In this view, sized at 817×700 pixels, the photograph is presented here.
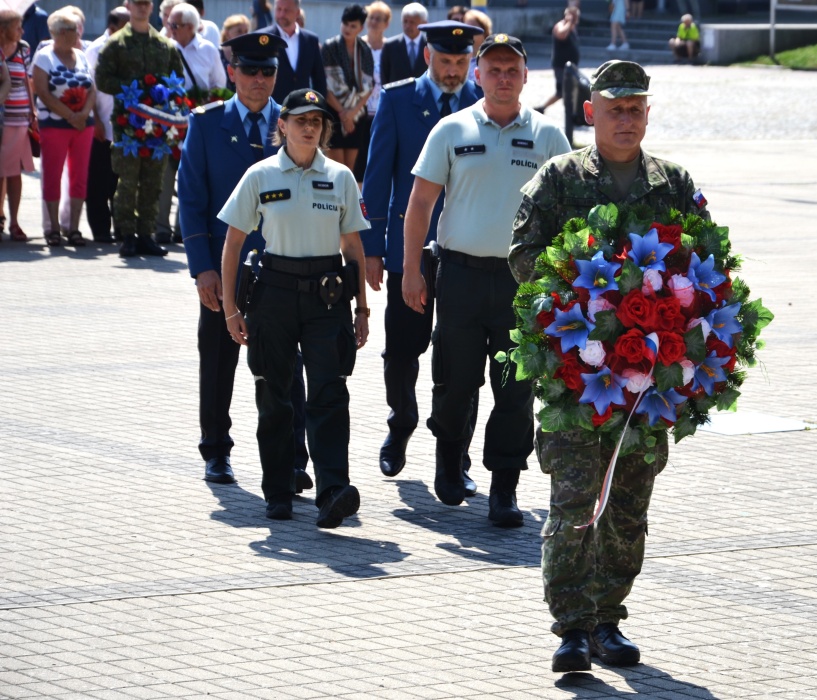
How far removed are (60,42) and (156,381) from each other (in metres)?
5.78

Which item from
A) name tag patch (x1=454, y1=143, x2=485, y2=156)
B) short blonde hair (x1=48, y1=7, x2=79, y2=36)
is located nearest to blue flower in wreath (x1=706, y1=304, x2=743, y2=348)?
name tag patch (x1=454, y1=143, x2=485, y2=156)

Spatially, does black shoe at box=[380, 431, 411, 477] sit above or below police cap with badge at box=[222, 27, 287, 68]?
below

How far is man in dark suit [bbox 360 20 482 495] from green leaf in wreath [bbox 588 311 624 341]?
105 inches

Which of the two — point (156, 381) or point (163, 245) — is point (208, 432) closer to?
point (156, 381)

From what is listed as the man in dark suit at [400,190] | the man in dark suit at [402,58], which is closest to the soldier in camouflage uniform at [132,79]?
the man in dark suit at [402,58]

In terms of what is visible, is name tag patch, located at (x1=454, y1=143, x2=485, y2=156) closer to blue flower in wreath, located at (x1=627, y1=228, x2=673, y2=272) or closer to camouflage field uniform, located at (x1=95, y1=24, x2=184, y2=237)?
blue flower in wreath, located at (x1=627, y1=228, x2=673, y2=272)

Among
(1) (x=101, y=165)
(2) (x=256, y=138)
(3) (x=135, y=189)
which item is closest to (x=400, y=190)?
(2) (x=256, y=138)

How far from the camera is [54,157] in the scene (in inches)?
570

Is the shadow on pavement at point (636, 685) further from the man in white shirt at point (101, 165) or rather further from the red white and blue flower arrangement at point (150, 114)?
the man in white shirt at point (101, 165)

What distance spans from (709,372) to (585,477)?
0.54 m

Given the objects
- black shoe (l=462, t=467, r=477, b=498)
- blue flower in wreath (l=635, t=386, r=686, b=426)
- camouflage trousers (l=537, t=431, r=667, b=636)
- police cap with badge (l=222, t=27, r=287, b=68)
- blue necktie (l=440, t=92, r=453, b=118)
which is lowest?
black shoe (l=462, t=467, r=477, b=498)

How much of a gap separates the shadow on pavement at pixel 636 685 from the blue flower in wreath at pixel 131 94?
9592mm

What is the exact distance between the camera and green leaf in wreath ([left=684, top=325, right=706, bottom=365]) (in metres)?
4.77

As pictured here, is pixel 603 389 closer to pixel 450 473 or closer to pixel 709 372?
pixel 709 372
